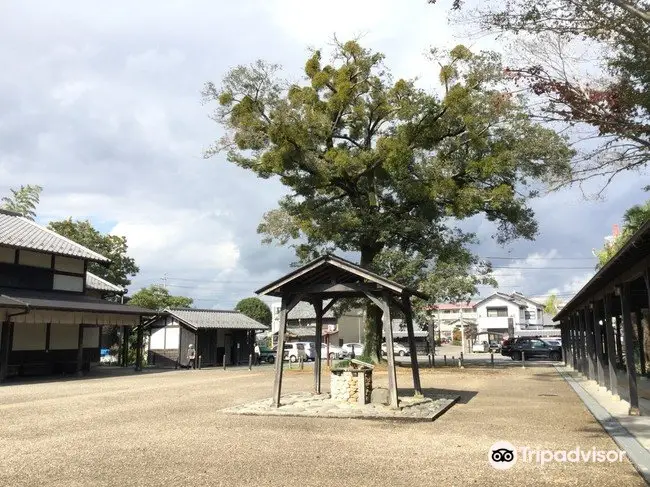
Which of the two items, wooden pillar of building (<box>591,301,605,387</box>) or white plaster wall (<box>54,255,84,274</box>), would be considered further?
white plaster wall (<box>54,255,84,274</box>)

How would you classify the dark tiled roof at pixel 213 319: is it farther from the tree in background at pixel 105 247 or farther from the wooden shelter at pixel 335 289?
the wooden shelter at pixel 335 289

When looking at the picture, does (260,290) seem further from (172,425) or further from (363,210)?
(363,210)

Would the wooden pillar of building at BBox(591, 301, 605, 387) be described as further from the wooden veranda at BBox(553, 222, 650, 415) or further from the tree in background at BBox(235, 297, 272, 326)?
the tree in background at BBox(235, 297, 272, 326)

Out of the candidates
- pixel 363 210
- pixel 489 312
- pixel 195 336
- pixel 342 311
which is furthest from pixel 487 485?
pixel 489 312

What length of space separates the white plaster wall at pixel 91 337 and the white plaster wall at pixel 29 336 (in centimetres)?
358

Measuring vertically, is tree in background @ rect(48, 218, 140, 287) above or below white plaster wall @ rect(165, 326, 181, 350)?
above

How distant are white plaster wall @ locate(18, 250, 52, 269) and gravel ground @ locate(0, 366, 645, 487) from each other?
30.4 ft

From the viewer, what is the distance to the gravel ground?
20.9 feet

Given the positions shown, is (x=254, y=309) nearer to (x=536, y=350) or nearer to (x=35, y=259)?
(x=536, y=350)

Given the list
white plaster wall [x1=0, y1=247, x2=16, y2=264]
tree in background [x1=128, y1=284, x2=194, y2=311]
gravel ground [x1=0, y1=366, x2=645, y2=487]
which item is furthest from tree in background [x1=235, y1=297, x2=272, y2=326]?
gravel ground [x1=0, y1=366, x2=645, y2=487]

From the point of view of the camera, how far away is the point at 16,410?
1245cm

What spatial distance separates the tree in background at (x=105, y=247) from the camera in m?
40.3

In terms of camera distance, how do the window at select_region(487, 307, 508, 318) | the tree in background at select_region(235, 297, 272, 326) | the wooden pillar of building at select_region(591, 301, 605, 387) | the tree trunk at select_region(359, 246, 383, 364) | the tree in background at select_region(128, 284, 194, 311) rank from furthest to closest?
the window at select_region(487, 307, 508, 318) < the tree in background at select_region(235, 297, 272, 326) < the tree in background at select_region(128, 284, 194, 311) < the tree trunk at select_region(359, 246, 383, 364) < the wooden pillar of building at select_region(591, 301, 605, 387)

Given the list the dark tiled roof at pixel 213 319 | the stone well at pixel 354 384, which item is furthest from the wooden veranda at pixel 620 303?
the dark tiled roof at pixel 213 319
